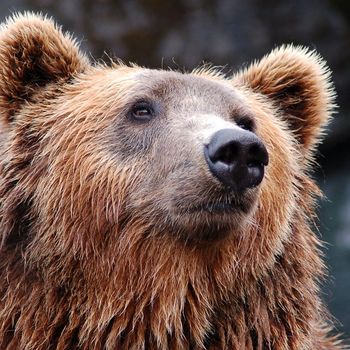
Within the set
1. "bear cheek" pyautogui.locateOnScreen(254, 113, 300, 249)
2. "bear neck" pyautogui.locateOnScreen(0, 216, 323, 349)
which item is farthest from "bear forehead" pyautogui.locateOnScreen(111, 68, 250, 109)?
"bear neck" pyautogui.locateOnScreen(0, 216, 323, 349)

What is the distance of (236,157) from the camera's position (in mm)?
5434

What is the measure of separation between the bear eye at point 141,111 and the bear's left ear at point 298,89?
1064mm

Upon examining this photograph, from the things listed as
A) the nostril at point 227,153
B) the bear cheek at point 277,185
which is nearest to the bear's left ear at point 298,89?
the bear cheek at point 277,185

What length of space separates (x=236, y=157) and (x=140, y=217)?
81 cm

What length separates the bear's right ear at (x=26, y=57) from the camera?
250 inches

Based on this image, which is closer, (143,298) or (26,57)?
(143,298)

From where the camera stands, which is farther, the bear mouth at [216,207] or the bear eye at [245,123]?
the bear eye at [245,123]

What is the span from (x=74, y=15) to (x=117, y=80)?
37.2 feet

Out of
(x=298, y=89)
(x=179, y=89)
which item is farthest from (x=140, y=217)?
(x=298, y=89)

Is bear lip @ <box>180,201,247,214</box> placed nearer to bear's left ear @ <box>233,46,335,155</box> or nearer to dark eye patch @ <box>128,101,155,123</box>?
dark eye patch @ <box>128,101,155,123</box>

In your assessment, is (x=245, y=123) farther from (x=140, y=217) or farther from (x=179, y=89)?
(x=140, y=217)

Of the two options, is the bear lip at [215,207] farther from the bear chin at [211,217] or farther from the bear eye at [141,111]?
the bear eye at [141,111]

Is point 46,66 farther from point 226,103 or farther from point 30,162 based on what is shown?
point 226,103

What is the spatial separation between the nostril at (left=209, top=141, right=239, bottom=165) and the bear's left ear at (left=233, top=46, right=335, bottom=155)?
1.64 metres
